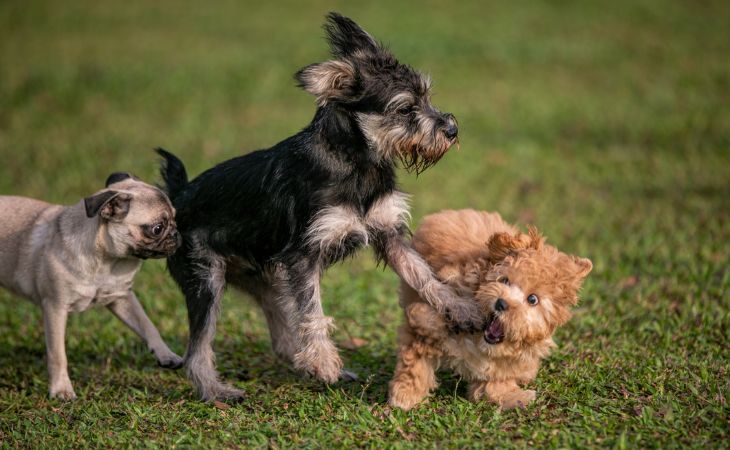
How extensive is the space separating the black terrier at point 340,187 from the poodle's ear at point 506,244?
0.39 m

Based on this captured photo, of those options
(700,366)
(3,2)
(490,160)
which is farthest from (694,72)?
(3,2)

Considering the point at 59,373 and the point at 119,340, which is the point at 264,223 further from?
the point at 119,340

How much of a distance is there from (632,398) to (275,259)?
2585 millimetres

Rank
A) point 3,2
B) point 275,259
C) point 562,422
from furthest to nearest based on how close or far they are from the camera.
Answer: point 3,2
point 275,259
point 562,422

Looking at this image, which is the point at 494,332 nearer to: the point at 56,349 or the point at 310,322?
the point at 310,322

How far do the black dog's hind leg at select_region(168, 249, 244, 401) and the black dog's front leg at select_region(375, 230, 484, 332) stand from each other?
1250 millimetres

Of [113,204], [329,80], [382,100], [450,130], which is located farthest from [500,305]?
[113,204]

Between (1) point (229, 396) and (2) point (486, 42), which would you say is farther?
(2) point (486, 42)

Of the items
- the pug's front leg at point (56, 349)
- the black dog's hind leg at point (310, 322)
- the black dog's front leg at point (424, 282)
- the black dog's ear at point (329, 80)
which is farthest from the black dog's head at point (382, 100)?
the pug's front leg at point (56, 349)

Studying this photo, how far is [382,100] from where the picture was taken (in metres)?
5.16

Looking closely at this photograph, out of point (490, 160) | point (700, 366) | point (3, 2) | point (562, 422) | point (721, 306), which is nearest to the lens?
point (562, 422)

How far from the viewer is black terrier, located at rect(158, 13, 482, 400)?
201 inches

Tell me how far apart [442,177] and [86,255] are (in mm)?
7208

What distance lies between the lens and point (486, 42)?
2027cm
